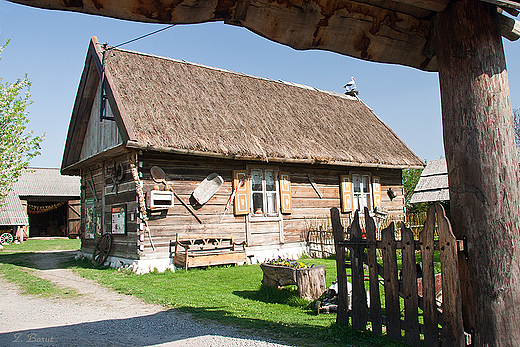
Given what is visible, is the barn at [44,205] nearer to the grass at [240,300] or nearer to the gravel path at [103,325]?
the grass at [240,300]

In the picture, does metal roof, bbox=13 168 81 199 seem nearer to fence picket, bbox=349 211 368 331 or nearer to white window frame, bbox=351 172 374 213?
white window frame, bbox=351 172 374 213

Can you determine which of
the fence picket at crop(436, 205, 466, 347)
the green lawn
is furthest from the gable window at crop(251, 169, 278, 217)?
the fence picket at crop(436, 205, 466, 347)

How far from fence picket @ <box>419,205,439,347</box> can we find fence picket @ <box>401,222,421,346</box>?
113 millimetres

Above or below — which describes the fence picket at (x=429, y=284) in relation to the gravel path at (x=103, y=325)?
above

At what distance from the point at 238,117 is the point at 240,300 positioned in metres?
7.18

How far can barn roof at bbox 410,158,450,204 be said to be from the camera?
24.5 meters

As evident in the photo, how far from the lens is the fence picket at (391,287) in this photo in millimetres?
3839

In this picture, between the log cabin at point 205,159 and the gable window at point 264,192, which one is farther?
the gable window at point 264,192

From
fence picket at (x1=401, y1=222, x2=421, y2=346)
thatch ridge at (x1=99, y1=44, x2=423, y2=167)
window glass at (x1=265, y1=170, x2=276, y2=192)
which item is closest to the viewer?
fence picket at (x1=401, y1=222, x2=421, y2=346)

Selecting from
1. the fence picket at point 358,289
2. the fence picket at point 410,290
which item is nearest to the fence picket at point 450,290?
the fence picket at point 410,290

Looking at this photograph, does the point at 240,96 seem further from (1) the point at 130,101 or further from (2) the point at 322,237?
(2) the point at 322,237

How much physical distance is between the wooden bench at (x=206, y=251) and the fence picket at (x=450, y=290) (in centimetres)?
756

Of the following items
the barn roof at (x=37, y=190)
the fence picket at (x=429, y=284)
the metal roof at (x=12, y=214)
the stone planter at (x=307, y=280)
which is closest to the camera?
the fence picket at (x=429, y=284)

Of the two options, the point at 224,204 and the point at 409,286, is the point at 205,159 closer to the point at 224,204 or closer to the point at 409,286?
the point at 224,204
